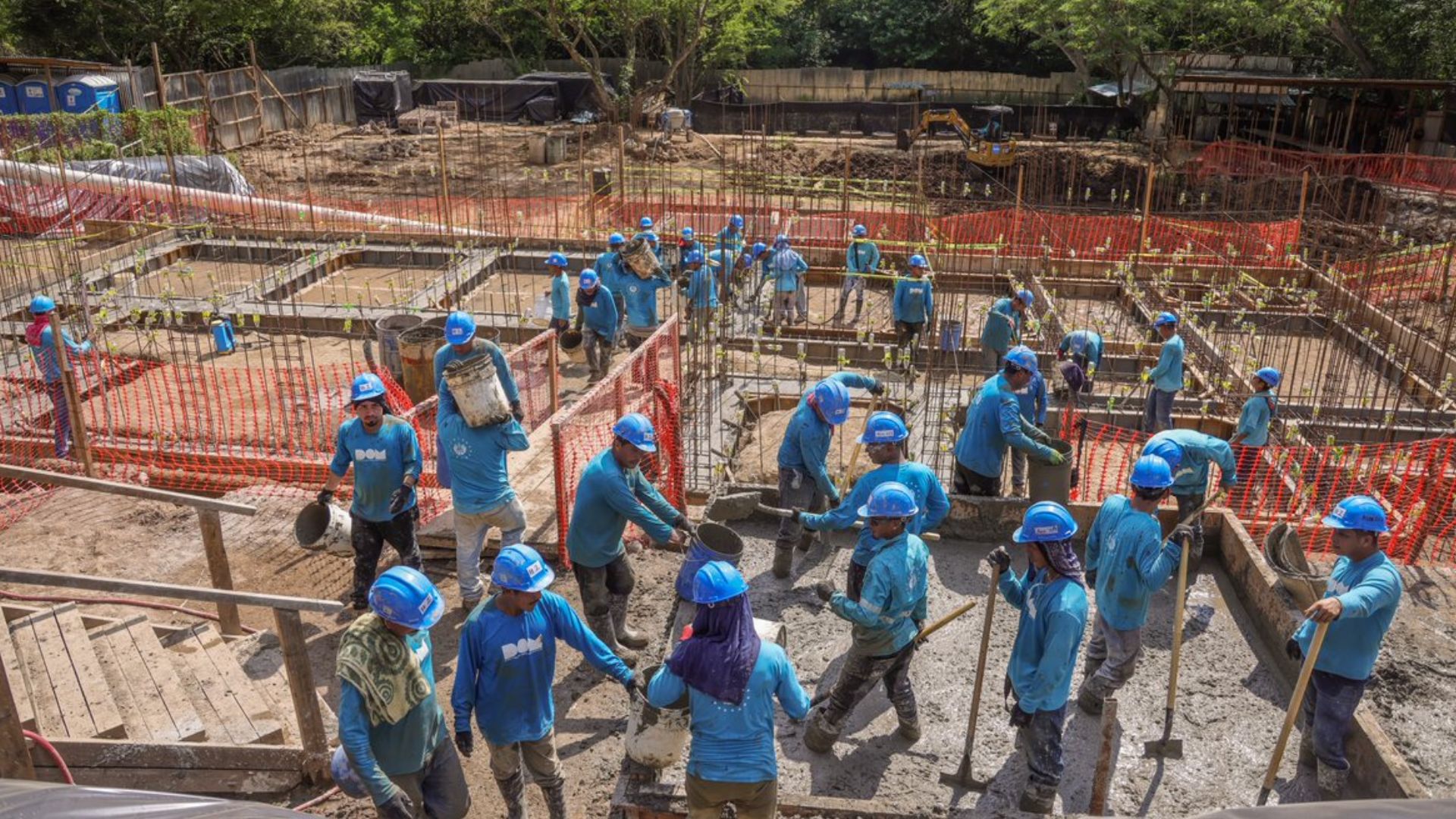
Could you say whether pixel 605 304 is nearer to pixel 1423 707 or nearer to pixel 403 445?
pixel 403 445

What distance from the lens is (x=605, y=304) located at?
12094 millimetres

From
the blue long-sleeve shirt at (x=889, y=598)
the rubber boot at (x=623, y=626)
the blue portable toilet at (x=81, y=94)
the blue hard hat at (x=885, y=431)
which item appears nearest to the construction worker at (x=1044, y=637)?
the blue long-sleeve shirt at (x=889, y=598)

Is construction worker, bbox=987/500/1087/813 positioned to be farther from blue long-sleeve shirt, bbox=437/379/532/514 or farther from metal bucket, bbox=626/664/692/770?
blue long-sleeve shirt, bbox=437/379/532/514

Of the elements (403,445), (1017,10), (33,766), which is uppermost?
(1017,10)

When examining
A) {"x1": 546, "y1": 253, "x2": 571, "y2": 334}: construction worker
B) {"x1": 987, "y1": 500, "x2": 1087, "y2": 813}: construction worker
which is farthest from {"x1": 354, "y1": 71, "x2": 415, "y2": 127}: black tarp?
{"x1": 987, "y1": 500, "x2": 1087, "y2": 813}: construction worker

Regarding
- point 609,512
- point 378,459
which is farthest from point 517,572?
point 378,459

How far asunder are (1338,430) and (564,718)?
9121 mm

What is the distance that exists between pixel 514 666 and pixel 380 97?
34195mm

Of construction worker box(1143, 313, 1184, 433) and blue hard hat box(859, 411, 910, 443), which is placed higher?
blue hard hat box(859, 411, 910, 443)

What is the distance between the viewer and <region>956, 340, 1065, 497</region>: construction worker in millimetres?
7930

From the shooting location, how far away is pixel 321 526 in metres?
7.31

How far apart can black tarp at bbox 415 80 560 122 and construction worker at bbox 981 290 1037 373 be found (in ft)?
86.8

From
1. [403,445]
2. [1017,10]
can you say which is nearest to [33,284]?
[403,445]

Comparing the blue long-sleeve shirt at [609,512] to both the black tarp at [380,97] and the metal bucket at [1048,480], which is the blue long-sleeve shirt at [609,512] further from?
the black tarp at [380,97]
